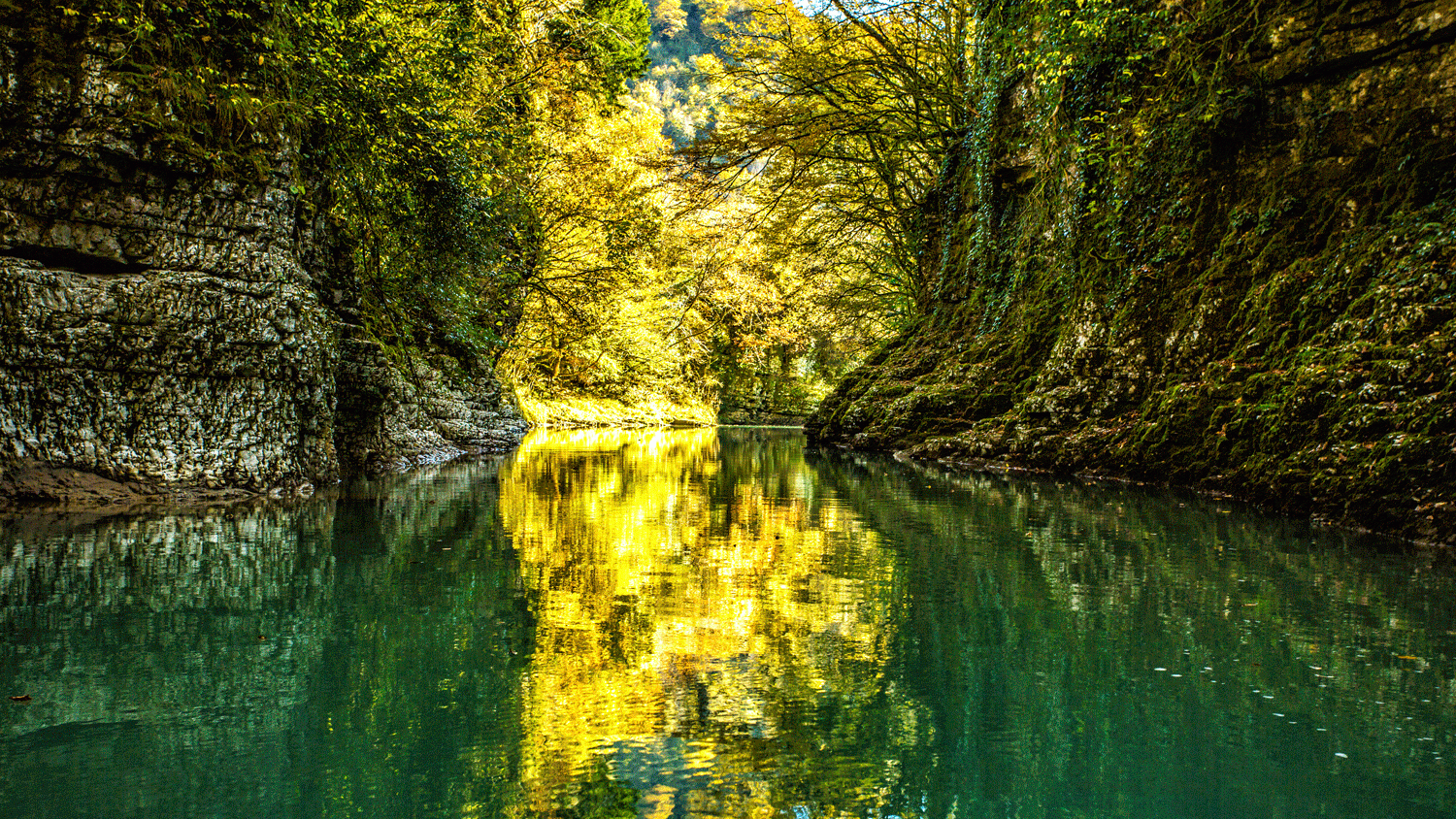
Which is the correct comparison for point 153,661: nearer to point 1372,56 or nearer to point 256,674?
point 256,674

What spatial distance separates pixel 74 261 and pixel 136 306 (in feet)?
1.59

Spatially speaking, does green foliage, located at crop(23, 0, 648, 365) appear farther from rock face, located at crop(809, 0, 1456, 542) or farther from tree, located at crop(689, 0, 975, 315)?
rock face, located at crop(809, 0, 1456, 542)

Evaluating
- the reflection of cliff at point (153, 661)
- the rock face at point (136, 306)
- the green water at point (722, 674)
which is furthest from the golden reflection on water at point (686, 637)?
Answer: the rock face at point (136, 306)

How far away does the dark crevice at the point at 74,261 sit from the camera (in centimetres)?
584

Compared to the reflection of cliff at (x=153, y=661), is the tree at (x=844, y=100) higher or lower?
higher

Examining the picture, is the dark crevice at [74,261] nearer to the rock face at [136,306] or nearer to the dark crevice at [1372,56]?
the rock face at [136,306]

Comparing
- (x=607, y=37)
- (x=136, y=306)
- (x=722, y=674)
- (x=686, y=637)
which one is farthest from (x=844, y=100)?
(x=722, y=674)

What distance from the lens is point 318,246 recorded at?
8320mm

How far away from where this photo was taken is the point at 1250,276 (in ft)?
24.9

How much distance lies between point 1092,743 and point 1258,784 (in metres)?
0.34

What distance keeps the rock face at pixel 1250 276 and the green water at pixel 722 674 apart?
1.10 meters

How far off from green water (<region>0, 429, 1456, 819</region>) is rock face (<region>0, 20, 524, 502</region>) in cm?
105

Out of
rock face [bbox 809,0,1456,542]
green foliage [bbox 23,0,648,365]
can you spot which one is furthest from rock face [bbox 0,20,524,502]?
rock face [bbox 809,0,1456,542]

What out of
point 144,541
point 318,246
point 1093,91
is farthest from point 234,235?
point 1093,91
